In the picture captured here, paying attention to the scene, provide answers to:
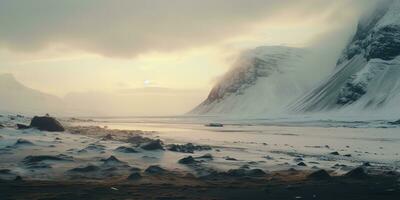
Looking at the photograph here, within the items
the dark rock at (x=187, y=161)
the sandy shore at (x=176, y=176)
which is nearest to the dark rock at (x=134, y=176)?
the sandy shore at (x=176, y=176)

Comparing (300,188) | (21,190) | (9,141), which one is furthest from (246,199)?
(9,141)

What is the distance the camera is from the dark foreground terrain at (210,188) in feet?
59.2

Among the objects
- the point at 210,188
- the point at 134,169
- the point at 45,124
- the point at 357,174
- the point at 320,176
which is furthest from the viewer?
the point at 45,124

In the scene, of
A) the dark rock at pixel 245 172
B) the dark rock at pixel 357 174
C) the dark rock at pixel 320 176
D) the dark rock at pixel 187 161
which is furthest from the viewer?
the dark rock at pixel 187 161

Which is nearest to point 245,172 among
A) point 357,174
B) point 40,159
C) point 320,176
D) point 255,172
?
point 255,172

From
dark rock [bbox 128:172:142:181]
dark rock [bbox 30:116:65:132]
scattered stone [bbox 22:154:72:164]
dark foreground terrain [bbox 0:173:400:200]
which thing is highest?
dark rock [bbox 30:116:65:132]

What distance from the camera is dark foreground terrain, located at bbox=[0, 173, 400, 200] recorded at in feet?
59.2

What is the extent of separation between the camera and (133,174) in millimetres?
22859

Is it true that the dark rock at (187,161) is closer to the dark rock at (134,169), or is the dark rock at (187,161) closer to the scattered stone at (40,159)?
the dark rock at (134,169)

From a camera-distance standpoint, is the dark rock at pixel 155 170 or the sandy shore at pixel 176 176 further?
the dark rock at pixel 155 170

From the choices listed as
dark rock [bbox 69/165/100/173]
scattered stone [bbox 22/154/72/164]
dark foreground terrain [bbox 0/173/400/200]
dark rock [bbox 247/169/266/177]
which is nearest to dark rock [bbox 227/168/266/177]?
dark rock [bbox 247/169/266/177]

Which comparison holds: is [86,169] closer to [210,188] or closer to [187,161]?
[187,161]

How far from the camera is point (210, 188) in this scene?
2027 cm

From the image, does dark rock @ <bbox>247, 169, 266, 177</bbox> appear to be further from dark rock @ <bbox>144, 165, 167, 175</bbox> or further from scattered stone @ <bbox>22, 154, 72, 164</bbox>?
scattered stone @ <bbox>22, 154, 72, 164</bbox>
